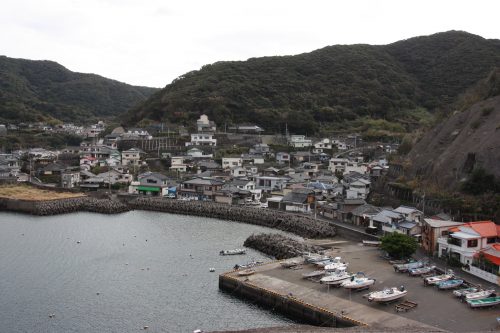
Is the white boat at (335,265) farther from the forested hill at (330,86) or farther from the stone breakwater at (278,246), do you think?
the forested hill at (330,86)

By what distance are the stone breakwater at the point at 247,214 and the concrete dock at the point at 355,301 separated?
7.53 m

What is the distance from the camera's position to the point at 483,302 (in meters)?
18.4

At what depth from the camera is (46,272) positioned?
2531 centimetres

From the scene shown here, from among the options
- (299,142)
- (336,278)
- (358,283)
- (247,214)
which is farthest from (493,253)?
(299,142)

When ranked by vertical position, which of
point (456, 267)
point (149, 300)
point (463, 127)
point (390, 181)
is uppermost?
point (463, 127)

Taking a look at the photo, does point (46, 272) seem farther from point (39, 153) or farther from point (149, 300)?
point (39, 153)

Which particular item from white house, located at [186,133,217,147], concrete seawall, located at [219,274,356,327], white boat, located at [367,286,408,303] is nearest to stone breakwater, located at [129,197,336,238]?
concrete seawall, located at [219,274,356,327]

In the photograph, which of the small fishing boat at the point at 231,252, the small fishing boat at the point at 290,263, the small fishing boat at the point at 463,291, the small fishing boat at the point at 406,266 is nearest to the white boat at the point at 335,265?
→ the small fishing boat at the point at 290,263

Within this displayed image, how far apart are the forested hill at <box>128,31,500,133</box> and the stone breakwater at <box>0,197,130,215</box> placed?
34.5 m

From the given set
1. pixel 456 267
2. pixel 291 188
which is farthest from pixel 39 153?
pixel 456 267

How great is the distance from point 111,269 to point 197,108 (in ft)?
176

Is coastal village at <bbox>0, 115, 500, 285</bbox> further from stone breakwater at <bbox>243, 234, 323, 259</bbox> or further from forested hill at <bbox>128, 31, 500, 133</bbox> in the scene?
forested hill at <bbox>128, 31, 500, 133</bbox>

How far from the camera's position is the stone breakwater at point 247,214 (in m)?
32.9

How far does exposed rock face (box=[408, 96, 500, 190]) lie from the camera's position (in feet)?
102
